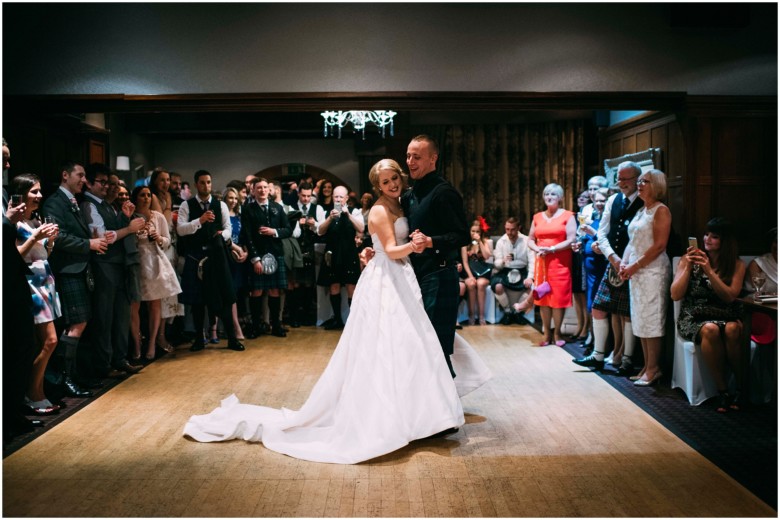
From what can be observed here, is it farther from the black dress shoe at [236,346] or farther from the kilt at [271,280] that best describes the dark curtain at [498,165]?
the black dress shoe at [236,346]

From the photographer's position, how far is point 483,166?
11031mm

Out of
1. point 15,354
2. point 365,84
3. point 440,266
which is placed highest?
point 365,84

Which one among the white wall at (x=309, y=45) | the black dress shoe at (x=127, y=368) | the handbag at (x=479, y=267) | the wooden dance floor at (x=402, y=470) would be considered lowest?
the wooden dance floor at (x=402, y=470)

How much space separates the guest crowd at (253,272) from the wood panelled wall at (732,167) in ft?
1.93

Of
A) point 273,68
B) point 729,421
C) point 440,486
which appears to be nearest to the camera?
point 440,486

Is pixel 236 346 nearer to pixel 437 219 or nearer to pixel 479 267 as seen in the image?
pixel 479 267

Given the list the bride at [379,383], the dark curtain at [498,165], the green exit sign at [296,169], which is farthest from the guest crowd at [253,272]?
the green exit sign at [296,169]

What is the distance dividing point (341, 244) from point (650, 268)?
11.4 feet

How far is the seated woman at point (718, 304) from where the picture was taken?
4.38 metres

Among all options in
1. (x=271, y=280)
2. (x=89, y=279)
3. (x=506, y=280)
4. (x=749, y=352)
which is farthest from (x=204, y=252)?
(x=749, y=352)

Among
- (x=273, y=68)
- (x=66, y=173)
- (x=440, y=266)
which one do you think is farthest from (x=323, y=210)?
(x=440, y=266)

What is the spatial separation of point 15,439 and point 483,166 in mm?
8248

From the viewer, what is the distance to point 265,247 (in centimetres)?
715

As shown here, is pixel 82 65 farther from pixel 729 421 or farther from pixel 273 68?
pixel 729 421
